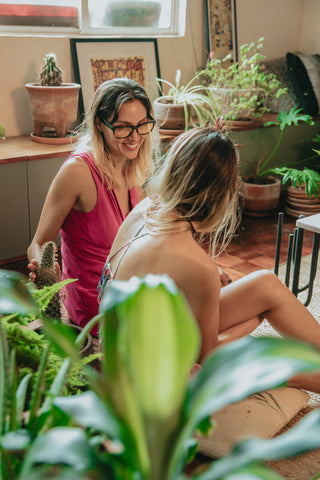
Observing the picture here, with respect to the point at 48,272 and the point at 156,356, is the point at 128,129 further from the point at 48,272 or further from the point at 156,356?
the point at 156,356

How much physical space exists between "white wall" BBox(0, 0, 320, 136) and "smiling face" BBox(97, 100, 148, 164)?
4.94 ft

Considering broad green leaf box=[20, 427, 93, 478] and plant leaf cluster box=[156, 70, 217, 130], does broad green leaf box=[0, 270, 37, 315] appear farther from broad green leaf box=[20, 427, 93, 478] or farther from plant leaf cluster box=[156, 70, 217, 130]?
plant leaf cluster box=[156, 70, 217, 130]

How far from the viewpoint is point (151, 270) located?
1303mm

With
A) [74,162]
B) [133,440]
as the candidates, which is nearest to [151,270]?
[74,162]

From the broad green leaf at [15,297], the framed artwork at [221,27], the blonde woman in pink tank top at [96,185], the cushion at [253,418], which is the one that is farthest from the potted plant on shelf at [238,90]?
the broad green leaf at [15,297]

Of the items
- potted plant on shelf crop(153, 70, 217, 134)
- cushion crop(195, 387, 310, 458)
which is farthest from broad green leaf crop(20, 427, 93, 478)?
potted plant on shelf crop(153, 70, 217, 134)

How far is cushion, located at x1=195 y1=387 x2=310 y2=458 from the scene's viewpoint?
145cm

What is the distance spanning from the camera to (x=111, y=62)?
346 cm

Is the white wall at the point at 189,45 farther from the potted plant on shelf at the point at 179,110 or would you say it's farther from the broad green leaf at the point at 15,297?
the broad green leaf at the point at 15,297

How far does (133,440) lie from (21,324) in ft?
1.71

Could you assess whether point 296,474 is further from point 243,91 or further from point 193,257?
point 243,91

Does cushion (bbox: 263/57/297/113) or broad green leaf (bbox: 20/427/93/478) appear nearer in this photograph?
Result: broad green leaf (bbox: 20/427/93/478)

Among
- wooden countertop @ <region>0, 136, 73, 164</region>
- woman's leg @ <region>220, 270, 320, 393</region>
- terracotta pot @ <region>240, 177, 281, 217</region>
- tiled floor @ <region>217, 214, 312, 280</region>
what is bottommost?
tiled floor @ <region>217, 214, 312, 280</region>

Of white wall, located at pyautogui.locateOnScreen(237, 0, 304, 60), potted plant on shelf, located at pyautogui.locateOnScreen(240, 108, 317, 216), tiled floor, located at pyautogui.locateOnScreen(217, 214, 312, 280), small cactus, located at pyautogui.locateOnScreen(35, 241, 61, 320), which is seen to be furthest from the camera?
white wall, located at pyautogui.locateOnScreen(237, 0, 304, 60)
